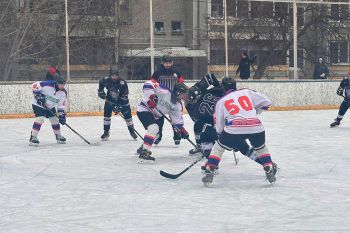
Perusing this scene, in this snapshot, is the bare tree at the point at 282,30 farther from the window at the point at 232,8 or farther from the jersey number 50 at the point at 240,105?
the jersey number 50 at the point at 240,105

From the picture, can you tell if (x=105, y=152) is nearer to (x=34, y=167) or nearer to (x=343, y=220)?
(x=34, y=167)

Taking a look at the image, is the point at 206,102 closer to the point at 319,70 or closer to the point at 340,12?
the point at 319,70

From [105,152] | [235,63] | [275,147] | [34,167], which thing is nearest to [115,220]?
[34,167]

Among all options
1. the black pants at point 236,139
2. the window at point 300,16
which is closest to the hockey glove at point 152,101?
the black pants at point 236,139

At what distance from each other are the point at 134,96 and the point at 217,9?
4.55m

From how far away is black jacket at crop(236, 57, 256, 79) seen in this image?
630 inches

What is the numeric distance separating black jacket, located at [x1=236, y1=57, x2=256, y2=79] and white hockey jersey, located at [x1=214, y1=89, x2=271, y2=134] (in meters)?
10.1

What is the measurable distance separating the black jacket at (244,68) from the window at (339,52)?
A: 10.2ft

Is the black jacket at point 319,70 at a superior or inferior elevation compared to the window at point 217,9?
inferior

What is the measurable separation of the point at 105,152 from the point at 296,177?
2.98 meters

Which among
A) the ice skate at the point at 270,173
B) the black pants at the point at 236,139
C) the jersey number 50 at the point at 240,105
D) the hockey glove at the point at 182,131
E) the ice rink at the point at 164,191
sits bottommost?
the ice rink at the point at 164,191

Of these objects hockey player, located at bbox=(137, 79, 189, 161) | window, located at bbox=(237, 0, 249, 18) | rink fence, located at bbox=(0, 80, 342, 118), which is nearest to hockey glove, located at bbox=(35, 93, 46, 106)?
hockey player, located at bbox=(137, 79, 189, 161)

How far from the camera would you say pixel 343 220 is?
4.51 m

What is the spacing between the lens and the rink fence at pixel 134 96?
14.4 metres
